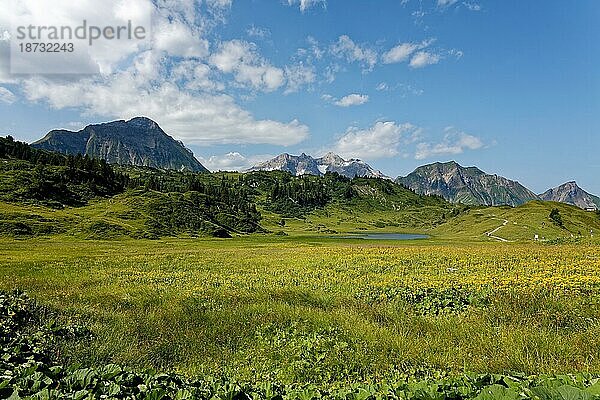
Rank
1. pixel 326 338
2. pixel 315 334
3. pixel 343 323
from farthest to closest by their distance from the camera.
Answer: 1. pixel 343 323
2. pixel 315 334
3. pixel 326 338

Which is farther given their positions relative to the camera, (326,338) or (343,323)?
(343,323)

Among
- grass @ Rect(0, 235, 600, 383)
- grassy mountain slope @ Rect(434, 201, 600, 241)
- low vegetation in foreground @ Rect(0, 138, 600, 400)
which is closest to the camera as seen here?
low vegetation in foreground @ Rect(0, 138, 600, 400)

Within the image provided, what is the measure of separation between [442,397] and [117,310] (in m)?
14.4

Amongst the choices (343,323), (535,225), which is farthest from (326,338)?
(535,225)

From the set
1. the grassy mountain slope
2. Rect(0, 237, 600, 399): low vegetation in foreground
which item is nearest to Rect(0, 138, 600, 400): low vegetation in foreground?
Rect(0, 237, 600, 399): low vegetation in foreground

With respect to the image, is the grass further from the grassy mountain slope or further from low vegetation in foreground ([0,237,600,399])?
the grassy mountain slope

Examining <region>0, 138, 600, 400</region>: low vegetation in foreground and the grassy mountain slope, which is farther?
the grassy mountain slope

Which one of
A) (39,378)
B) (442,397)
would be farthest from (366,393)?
(39,378)

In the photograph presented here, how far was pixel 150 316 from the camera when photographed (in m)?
15.6

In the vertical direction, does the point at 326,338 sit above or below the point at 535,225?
below

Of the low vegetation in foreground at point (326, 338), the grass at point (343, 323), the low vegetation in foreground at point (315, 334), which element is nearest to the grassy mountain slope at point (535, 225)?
the low vegetation in foreground at point (315, 334)

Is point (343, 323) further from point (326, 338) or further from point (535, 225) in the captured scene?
point (535, 225)

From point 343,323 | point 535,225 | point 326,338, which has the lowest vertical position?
point 326,338

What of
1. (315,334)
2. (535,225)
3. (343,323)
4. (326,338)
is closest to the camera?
(326,338)
